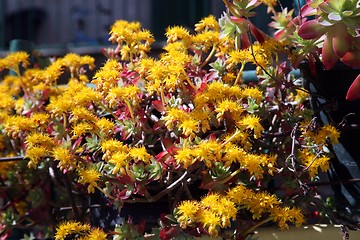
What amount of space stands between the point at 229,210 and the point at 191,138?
0.21 metres

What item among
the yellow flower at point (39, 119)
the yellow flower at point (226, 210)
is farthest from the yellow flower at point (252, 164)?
the yellow flower at point (39, 119)

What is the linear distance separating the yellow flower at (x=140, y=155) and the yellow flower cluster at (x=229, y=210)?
141mm

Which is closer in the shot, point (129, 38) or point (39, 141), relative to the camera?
point (39, 141)

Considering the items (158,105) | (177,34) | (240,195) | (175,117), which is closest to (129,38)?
(177,34)

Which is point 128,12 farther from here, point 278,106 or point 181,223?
point 181,223

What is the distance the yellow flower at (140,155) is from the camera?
165 cm

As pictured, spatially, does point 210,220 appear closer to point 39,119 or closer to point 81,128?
point 81,128

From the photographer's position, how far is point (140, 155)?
1.65m

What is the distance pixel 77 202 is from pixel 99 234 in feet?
1.67

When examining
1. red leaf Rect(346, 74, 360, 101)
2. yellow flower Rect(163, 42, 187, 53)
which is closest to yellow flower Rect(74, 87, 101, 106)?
yellow flower Rect(163, 42, 187, 53)

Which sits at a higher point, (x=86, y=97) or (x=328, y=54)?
(x=328, y=54)

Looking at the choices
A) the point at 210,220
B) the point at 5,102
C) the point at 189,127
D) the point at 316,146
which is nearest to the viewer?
the point at 210,220

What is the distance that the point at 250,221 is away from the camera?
174 cm

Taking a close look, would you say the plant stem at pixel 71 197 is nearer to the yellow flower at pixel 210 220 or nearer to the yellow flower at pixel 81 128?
the yellow flower at pixel 81 128
